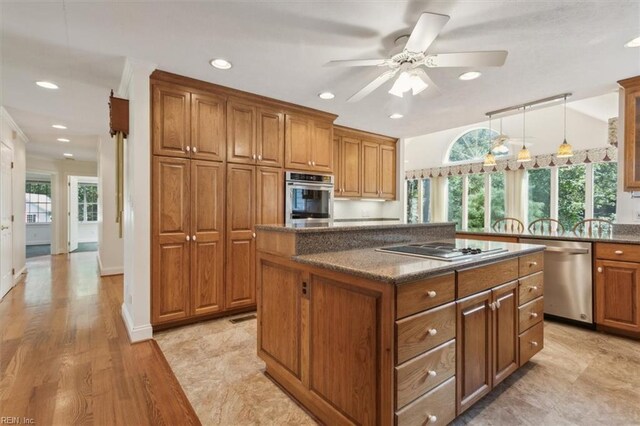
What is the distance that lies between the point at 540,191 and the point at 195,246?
5.87m

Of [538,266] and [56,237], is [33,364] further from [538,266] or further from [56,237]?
[56,237]

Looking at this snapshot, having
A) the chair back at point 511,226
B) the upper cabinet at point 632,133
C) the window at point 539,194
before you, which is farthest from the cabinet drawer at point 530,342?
the window at point 539,194

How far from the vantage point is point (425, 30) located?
1642 mm

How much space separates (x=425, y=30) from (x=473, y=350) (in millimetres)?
1751

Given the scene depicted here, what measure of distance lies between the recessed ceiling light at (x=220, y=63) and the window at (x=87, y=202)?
909 centimetres

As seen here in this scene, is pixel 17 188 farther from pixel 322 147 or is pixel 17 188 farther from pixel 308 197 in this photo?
pixel 322 147

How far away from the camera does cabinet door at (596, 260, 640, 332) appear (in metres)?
2.61

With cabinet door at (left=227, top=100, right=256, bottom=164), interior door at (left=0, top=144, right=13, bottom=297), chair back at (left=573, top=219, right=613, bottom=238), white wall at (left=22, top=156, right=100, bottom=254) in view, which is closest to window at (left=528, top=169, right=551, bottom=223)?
chair back at (left=573, top=219, right=613, bottom=238)

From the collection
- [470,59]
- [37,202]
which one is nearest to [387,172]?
[470,59]

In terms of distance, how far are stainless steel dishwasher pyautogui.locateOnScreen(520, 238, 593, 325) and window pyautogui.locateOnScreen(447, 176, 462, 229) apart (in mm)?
3624

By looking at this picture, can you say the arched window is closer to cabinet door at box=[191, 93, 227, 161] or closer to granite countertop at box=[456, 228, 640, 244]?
A: granite countertop at box=[456, 228, 640, 244]

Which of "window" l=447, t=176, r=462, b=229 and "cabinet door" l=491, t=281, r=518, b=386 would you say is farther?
"window" l=447, t=176, r=462, b=229

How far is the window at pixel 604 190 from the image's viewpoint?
471 centimetres

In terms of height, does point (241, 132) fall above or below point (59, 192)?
above
